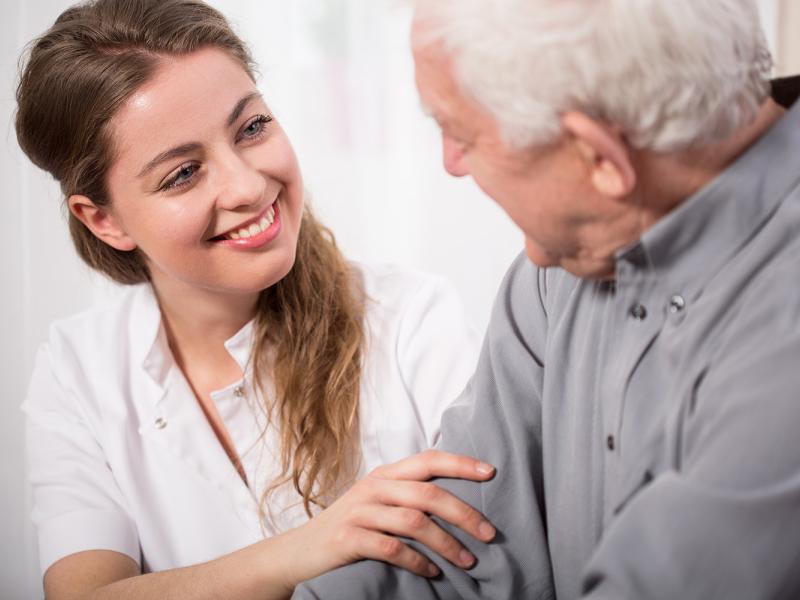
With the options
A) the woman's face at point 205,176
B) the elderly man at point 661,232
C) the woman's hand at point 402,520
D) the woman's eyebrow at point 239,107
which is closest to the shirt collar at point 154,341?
the woman's face at point 205,176

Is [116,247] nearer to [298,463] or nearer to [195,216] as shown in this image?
[195,216]

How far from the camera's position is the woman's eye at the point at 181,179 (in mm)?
1586

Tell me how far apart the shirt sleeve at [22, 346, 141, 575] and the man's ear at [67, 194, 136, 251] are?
1.02ft

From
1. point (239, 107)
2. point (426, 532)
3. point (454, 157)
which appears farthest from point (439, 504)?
point (239, 107)

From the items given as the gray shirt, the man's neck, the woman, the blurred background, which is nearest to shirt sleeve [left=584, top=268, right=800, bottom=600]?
the gray shirt

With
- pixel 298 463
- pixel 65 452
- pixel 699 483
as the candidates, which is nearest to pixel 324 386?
pixel 298 463

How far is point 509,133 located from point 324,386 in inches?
37.4

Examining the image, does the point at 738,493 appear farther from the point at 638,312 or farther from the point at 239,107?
the point at 239,107

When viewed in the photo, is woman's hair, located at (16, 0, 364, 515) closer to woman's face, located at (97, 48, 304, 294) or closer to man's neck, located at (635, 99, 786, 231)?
woman's face, located at (97, 48, 304, 294)

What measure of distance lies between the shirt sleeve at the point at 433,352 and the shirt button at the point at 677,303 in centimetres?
75

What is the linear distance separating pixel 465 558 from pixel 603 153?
588 mm

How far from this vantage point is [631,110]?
0.87 metres

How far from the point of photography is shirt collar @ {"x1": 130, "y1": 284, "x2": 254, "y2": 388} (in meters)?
1.80

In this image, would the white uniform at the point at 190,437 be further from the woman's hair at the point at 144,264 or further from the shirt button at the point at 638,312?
the shirt button at the point at 638,312
